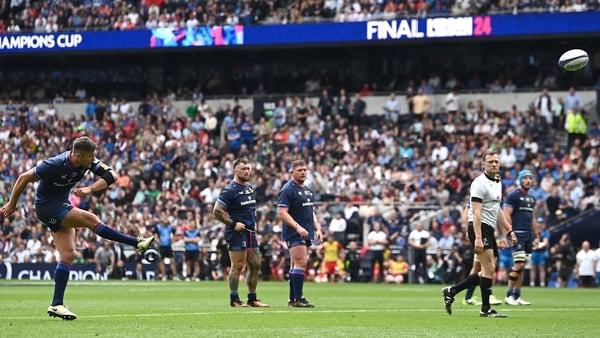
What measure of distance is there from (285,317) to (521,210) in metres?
7.37

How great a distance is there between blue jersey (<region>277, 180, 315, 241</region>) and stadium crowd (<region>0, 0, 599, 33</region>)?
22.0 metres

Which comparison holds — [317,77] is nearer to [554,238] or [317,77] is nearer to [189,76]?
[189,76]

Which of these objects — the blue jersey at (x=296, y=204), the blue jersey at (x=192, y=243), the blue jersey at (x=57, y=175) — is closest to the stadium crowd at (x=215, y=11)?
the blue jersey at (x=192, y=243)

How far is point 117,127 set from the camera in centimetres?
4372

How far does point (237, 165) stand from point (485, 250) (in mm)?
4270

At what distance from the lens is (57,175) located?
13828 millimetres

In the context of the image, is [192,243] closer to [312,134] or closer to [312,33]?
[312,134]

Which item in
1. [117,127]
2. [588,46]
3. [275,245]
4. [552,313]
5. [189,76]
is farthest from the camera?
[189,76]

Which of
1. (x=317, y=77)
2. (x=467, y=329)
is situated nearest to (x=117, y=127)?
(x=317, y=77)

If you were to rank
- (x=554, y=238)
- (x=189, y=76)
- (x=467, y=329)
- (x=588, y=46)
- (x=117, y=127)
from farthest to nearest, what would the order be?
(x=189, y=76) < (x=117, y=127) < (x=588, y=46) < (x=554, y=238) < (x=467, y=329)

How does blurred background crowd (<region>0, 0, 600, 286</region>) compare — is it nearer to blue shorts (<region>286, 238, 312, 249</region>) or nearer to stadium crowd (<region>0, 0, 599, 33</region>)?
stadium crowd (<region>0, 0, 599, 33</region>)

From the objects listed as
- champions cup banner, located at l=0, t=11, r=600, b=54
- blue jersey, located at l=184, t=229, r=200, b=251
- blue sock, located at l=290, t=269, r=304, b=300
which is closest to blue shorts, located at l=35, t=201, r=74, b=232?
blue sock, located at l=290, t=269, r=304, b=300

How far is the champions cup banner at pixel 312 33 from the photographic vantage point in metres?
38.3

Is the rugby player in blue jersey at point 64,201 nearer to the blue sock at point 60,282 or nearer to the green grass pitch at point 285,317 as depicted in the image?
Result: the blue sock at point 60,282
